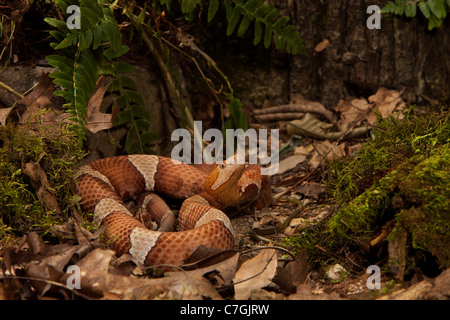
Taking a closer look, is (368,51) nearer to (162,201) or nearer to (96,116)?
(162,201)

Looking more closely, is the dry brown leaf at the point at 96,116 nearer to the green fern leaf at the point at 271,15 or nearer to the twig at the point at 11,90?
the twig at the point at 11,90

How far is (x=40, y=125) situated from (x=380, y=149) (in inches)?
99.9

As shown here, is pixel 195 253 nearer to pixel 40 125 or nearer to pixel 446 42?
pixel 40 125

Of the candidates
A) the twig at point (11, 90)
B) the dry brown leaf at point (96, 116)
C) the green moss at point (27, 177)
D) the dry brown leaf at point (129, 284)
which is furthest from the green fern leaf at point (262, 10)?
the dry brown leaf at point (129, 284)

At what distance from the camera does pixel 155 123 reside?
4.76m

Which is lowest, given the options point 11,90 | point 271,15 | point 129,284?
point 129,284

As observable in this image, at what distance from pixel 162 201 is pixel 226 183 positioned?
2.17 ft

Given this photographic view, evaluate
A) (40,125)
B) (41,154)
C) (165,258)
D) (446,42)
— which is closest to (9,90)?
(40,125)

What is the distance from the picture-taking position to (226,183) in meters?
3.76

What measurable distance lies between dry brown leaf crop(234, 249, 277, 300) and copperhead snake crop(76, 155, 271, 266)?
0.36 m

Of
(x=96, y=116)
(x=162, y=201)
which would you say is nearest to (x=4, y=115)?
(x=96, y=116)

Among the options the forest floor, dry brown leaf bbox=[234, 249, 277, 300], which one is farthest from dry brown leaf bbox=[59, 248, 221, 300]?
dry brown leaf bbox=[234, 249, 277, 300]

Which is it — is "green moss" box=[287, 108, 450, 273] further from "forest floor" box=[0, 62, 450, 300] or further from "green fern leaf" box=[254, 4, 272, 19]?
"green fern leaf" box=[254, 4, 272, 19]

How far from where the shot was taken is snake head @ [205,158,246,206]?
3.75m
